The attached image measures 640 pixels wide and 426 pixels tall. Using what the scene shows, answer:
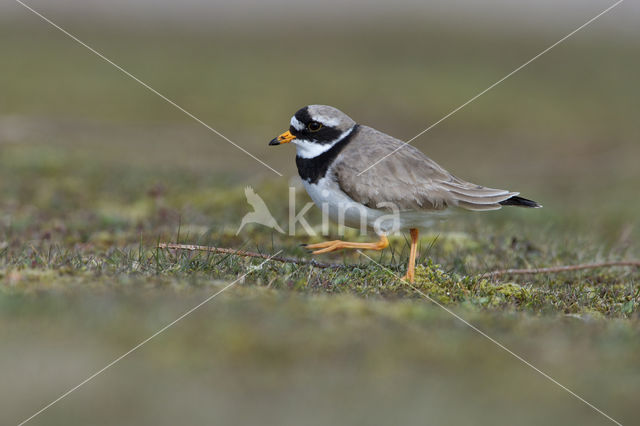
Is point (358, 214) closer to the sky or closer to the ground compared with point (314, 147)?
closer to the ground

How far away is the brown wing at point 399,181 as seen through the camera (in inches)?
254

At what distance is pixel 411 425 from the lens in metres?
3.56

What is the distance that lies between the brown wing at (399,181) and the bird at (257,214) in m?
2.17

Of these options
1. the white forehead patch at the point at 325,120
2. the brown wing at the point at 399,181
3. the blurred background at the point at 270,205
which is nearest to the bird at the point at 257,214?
the blurred background at the point at 270,205

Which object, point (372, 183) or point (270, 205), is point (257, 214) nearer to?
point (270, 205)

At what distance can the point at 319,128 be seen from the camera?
22.6 feet

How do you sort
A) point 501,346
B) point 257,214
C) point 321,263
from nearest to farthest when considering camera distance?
point 501,346 < point 321,263 < point 257,214

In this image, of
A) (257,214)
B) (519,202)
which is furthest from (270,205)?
(519,202)

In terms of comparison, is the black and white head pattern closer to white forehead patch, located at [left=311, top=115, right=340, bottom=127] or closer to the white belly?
white forehead patch, located at [left=311, top=115, right=340, bottom=127]

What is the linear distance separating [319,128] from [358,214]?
1029 mm

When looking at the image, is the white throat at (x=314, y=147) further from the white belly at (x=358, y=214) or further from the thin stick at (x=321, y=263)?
the thin stick at (x=321, y=263)

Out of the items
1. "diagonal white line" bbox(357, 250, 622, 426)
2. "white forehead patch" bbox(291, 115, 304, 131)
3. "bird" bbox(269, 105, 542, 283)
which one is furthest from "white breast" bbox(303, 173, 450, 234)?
"diagonal white line" bbox(357, 250, 622, 426)

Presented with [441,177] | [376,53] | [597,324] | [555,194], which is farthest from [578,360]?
[376,53]

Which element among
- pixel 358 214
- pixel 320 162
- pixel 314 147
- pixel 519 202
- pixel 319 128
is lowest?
pixel 358 214
